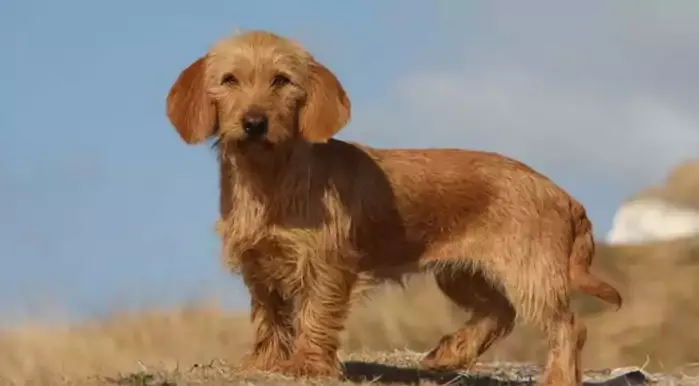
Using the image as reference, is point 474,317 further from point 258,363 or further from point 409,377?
point 258,363

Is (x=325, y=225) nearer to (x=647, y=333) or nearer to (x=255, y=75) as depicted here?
(x=255, y=75)

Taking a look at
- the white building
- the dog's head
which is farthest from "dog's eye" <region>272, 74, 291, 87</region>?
the white building

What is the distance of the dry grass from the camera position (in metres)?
9.70

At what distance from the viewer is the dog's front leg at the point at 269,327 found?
9.55 metres

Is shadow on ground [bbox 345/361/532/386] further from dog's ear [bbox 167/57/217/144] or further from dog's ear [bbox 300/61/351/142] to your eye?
dog's ear [bbox 167/57/217/144]

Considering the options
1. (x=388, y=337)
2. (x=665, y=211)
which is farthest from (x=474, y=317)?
(x=665, y=211)

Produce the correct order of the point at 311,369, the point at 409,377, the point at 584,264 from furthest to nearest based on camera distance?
the point at 409,377 → the point at 584,264 → the point at 311,369

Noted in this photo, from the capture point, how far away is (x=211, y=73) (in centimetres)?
878

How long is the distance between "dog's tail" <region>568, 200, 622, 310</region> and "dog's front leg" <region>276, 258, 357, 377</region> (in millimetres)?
1828

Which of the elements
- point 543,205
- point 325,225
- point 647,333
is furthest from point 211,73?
point 647,333

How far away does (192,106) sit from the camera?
8.88 metres

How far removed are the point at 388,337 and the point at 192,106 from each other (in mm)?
6569

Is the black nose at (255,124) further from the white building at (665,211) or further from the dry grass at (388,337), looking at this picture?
the white building at (665,211)

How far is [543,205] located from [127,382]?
335 cm
